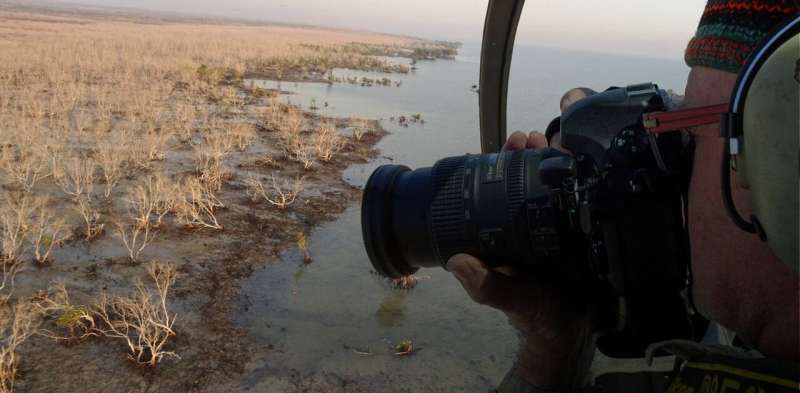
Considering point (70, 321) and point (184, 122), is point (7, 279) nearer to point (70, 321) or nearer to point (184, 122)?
point (70, 321)

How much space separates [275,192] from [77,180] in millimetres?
1917

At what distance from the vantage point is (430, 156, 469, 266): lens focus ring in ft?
4.05

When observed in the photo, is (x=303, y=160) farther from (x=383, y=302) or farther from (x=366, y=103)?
(x=366, y=103)

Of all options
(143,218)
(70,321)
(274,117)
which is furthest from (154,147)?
(70,321)

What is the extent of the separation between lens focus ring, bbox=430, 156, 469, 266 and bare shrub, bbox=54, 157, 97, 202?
16.2ft

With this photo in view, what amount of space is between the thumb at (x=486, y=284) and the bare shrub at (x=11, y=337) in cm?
254

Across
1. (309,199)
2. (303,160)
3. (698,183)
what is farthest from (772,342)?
(303,160)

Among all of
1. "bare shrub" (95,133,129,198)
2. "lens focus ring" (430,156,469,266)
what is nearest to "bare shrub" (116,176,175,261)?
"bare shrub" (95,133,129,198)

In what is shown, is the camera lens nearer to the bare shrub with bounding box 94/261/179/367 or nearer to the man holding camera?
the man holding camera

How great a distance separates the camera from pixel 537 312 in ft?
3.97

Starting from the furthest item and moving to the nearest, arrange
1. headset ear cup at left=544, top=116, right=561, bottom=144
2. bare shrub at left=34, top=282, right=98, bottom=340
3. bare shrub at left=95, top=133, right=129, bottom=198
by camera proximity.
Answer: bare shrub at left=95, top=133, right=129, bottom=198
bare shrub at left=34, top=282, right=98, bottom=340
headset ear cup at left=544, top=116, right=561, bottom=144

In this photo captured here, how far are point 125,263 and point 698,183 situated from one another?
4230mm

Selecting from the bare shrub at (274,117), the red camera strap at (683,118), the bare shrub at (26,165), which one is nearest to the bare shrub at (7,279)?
the bare shrub at (26,165)

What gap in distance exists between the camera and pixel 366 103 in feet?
43.3
